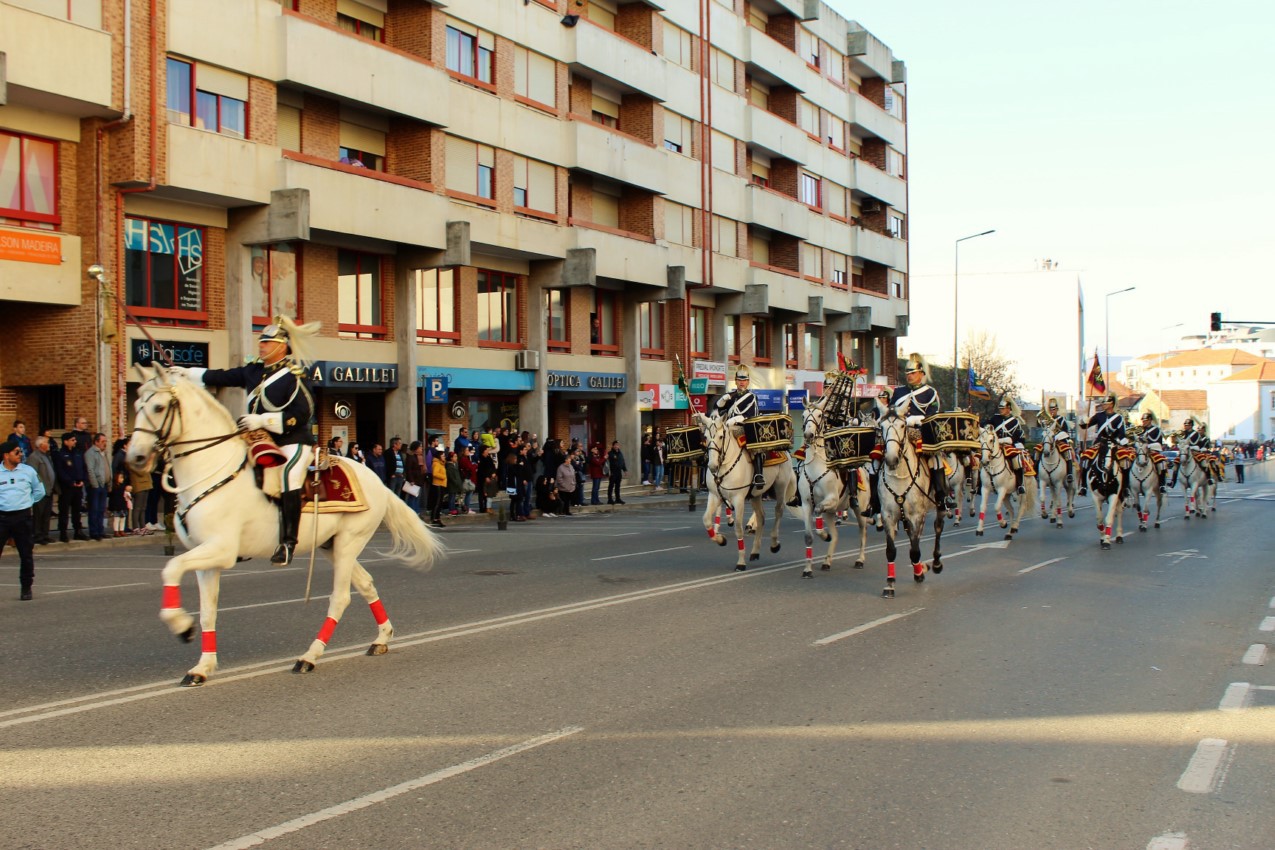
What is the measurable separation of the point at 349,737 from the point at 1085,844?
4.09 m

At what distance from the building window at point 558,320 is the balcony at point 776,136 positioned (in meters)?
14.9

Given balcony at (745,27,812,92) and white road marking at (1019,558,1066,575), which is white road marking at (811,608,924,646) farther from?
balcony at (745,27,812,92)

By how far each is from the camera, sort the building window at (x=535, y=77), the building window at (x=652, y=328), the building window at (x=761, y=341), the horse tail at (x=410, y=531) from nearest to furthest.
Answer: the horse tail at (x=410, y=531), the building window at (x=535, y=77), the building window at (x=652, y=328), the building window at (x=761, y=341)

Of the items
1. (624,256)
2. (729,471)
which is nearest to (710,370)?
(624,256)

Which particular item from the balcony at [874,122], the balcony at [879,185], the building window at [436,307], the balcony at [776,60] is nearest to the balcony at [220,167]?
the building window at [436,307]

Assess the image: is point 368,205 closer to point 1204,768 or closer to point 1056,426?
point 1056,426

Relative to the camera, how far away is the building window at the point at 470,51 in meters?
34.8

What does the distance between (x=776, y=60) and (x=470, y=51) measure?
72.1ft

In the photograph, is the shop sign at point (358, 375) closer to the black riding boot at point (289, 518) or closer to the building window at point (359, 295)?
the building window at point (359, 295)

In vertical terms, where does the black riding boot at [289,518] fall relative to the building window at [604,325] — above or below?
below

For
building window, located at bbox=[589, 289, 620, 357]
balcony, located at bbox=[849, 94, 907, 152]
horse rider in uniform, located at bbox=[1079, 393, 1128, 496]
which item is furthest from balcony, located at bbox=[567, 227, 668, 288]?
balcony, located at bbox=[849, 94, 907, 152]

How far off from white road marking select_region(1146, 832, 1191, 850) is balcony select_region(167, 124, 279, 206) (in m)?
24.5

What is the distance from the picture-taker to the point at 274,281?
29.8 m

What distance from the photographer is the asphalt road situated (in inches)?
219
